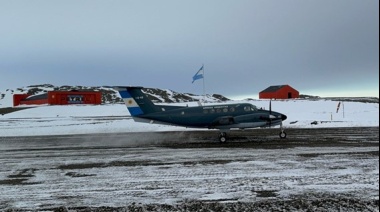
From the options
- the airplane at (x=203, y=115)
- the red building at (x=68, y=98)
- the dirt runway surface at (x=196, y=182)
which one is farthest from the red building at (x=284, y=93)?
the dirt runway surface at (x=196, y=182)

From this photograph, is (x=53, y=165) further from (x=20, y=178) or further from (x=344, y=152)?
(x=344, y=152)

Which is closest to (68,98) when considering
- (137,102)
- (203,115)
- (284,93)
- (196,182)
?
(284,93)

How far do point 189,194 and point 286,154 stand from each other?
23.1 ft

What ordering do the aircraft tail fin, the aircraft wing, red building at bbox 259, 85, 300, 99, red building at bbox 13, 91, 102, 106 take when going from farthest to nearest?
red building at bbox 13, 91, 102, 106, red building at bbox 259, 85, 300, 99, the aircraft tail fin, the aircraft wing

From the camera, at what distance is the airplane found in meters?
20.4

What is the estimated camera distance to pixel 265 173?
10008 mm

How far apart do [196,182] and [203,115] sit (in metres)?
11.8

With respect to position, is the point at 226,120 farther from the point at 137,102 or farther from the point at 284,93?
the point at 284,93

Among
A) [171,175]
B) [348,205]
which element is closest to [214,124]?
[171,175]

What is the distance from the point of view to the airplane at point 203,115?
2038cm

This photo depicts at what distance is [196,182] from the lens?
906 centimetres

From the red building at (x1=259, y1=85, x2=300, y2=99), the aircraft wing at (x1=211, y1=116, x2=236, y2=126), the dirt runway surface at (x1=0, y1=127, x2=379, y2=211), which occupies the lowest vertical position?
the dirt runway surface at (x1=0, y1=127, x2=379, y2=211)

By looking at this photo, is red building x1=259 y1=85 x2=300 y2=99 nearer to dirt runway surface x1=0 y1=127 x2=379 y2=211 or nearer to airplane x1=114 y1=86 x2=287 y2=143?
airplane x1=114 y1=86 x2=287 y2=143

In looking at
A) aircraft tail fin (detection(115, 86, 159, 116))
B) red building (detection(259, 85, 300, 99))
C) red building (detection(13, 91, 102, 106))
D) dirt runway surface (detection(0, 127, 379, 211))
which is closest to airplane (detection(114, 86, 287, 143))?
aircraft tail fin (detection(115, 86, 159, 116))
